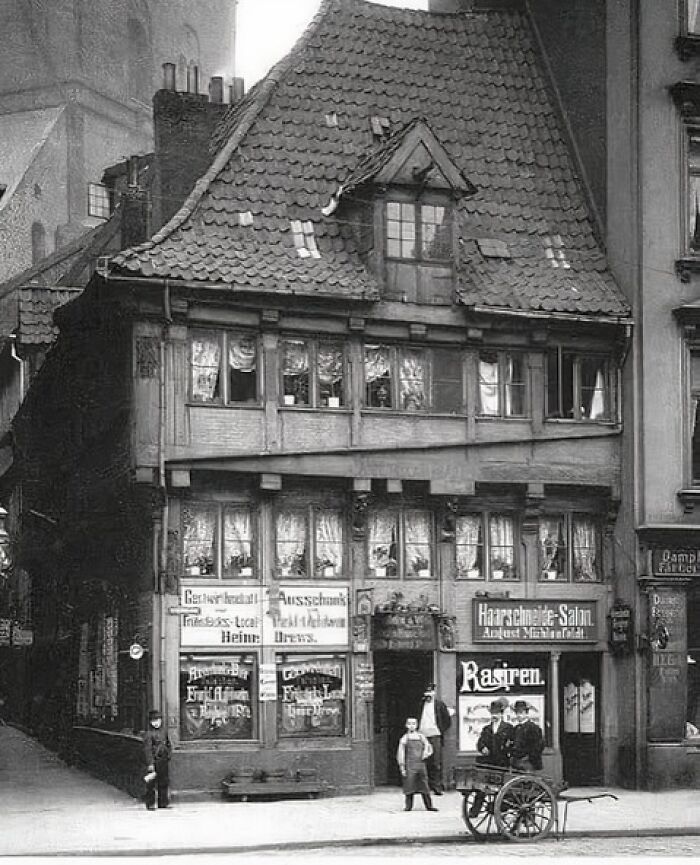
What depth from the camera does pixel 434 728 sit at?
2731 centimetres

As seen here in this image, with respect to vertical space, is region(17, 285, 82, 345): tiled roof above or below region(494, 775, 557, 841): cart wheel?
above

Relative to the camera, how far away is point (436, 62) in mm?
31812

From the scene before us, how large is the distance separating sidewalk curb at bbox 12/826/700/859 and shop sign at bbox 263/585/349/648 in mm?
6291

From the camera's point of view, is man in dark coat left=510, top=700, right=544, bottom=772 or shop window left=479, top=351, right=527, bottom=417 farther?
shop window left=479, top=351, right=527, bottom=417

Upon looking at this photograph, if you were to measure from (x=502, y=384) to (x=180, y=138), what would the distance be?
7.60m

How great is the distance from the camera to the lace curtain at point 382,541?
28750 millimetres

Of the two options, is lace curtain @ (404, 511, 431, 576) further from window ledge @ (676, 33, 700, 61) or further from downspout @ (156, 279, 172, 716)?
window ledge @ (676, 33, 700, 61)

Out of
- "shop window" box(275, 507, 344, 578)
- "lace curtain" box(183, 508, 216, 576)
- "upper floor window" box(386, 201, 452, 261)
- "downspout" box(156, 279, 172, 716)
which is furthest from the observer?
"upper floor window" box(386, 201, 452, 261)

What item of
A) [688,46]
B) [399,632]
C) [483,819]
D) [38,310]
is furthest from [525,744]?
[38,310]

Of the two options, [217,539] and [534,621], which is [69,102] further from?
[534,621]

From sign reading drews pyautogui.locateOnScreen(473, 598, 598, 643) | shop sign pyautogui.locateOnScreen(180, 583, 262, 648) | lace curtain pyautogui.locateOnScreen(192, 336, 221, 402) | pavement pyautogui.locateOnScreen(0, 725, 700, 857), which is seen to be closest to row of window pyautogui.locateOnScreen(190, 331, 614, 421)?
lace curtain pyautogui.locateOnScreen(192, 336, 221, 402)

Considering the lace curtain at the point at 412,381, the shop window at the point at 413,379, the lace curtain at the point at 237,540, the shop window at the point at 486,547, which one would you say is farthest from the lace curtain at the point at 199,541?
the shop window at the point at 486,547

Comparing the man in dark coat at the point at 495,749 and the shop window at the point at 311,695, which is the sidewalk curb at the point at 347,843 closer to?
the man in dark coat at the point at 495,749

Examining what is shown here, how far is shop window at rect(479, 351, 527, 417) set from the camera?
29.4 m
